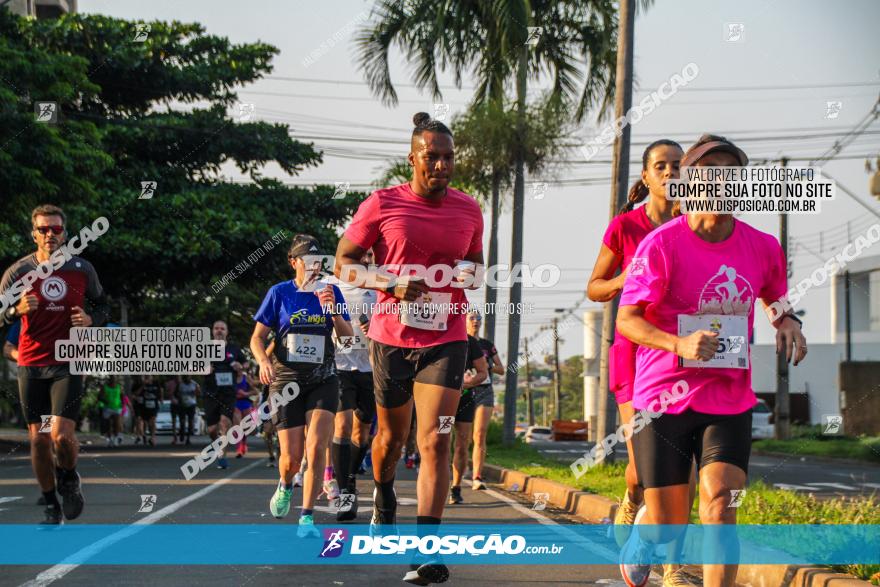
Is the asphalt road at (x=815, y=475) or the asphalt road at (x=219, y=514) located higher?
the asphalt road at (x=219, y=514)

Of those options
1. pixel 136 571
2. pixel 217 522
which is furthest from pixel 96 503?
pixel 136 571

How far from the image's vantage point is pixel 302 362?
9.23 metres

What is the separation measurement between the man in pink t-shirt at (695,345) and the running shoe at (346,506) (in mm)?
4723

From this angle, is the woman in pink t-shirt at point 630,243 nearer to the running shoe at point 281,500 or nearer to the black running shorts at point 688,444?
the black running shorts at point 688,444

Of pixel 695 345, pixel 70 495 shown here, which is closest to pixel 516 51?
Result: pixel 70 495

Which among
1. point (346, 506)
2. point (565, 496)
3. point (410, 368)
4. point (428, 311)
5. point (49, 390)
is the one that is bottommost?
point (565, 496)

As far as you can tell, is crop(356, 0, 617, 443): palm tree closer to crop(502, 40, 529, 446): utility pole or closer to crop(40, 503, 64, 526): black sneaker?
crop(502, 40, 529, 446): utility pole

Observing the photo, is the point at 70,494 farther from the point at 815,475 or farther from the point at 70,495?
the point at 815,475

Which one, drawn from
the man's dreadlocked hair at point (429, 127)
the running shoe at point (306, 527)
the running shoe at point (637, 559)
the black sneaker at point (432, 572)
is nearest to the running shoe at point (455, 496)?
the running shoe at point (306, 527)

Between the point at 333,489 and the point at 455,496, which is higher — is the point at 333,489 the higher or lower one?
the higher one

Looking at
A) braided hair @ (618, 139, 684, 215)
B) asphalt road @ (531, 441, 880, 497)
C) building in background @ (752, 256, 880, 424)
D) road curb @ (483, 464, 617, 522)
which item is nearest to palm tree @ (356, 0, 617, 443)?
asphalt road @ (531, 441, 880, 497)

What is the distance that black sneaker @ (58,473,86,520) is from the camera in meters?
9.28

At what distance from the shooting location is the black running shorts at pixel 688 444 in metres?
5.04

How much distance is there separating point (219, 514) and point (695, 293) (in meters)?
6.45
